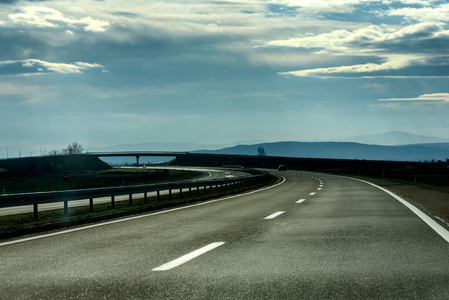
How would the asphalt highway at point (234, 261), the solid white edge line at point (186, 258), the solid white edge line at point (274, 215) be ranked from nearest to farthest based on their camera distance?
the asphalt highway at point (234, 261) < the solid white edge line at point (186, 258) < the solid white edge line at point (274, 215)

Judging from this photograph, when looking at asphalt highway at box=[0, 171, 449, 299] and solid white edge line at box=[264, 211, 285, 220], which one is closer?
asphalt highway at box=[0, 171, 449, 299]

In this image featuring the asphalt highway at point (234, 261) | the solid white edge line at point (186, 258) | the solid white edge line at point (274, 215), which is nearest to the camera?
the asphalt highway at point (234, 261)

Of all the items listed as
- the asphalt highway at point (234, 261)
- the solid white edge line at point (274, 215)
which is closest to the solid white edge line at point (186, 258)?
the asphalt highway at point (234, 261)

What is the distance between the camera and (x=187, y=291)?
574cm

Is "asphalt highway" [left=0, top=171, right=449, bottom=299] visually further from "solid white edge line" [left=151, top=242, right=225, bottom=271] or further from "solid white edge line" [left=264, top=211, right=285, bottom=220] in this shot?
"solid white edge line" [left=264, top=211, right=285, bottom=220]

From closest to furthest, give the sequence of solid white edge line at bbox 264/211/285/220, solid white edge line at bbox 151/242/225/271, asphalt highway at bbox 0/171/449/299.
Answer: asphalt highway at bbox 0/171/449/299 < solid white edge line at bbox 151/242/225/271 < solid white edge line at bbox 264/211/285/220

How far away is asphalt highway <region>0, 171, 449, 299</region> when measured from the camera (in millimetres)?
5777

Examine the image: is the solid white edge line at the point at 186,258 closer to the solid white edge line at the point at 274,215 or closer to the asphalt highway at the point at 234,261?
the asphalt highway at the point at 234,261

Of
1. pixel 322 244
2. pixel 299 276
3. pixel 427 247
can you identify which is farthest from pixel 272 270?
pixel 427 247

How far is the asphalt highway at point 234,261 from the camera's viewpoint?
5.78 metres

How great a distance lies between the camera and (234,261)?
7.52 meters

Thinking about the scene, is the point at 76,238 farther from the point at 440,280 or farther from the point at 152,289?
the point at 440,280

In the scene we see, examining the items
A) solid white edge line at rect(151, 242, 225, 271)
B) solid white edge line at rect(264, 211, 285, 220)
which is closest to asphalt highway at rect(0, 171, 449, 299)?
solid white edge line at rect(151, 242, 225, 271)

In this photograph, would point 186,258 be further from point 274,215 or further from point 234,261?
point 274,215
